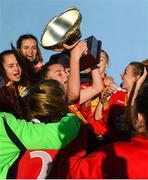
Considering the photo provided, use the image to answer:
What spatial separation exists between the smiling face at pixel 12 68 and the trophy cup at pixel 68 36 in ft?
3.73

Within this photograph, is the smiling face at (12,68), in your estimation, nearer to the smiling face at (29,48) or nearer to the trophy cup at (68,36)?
the smiling face at (29,48)

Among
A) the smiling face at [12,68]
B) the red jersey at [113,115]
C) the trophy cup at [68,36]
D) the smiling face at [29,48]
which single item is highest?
the trophy cup at [68,36]

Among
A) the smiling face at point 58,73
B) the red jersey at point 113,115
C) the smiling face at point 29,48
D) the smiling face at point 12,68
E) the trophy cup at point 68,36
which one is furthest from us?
the smiling face at point 29,48

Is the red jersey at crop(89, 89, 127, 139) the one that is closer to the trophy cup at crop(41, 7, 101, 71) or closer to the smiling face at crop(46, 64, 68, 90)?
the smiling face at crop(46, 64, 68, 90)

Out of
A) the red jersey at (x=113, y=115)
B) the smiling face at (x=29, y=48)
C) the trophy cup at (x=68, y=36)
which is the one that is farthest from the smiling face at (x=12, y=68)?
the trophy cup at (x=68, y=36)

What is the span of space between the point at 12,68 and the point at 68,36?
157 cm

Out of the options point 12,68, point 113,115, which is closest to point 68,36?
point 113,115

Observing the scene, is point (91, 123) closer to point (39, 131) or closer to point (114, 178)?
point (39, 131)

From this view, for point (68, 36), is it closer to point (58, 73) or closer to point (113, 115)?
point (58, 73)

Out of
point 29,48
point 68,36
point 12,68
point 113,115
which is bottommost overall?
point 113,115

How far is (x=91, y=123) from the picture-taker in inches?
165

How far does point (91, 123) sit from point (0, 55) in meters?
1.48

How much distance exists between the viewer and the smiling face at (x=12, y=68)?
15.6 feet

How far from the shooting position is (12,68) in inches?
190
